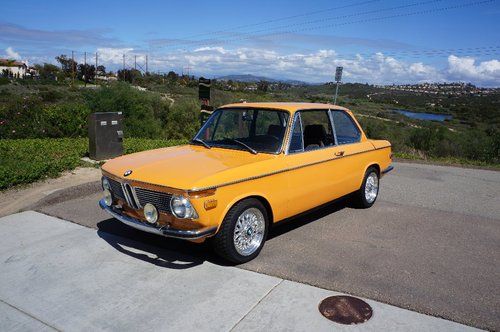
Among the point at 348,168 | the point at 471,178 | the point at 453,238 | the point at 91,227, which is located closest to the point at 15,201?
the point at 91,227

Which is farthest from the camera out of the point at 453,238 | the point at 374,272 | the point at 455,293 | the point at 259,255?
the point at 453,238

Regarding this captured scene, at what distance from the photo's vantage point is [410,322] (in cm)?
336

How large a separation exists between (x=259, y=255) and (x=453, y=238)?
2690 millimetres

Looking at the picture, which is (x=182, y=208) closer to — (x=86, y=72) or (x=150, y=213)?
(x=150, y=213)

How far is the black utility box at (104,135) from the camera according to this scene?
377 inches

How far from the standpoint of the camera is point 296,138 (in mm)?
5195

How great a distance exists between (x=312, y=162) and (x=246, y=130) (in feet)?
3.26

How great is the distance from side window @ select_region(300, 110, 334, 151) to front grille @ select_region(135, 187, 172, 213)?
2.07 m

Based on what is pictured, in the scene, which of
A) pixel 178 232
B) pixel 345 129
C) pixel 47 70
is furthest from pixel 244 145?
pixel 47 70

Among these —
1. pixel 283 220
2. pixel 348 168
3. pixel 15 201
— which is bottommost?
pixel 15 201

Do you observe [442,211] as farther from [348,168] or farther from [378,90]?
[378,90]

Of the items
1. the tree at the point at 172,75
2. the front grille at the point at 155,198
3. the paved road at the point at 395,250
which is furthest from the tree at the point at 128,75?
the front grille at the point at 155,198

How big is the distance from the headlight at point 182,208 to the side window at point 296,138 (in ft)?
5.31

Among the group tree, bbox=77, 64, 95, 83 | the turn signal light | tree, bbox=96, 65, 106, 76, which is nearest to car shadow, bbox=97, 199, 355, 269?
the turn signal light
